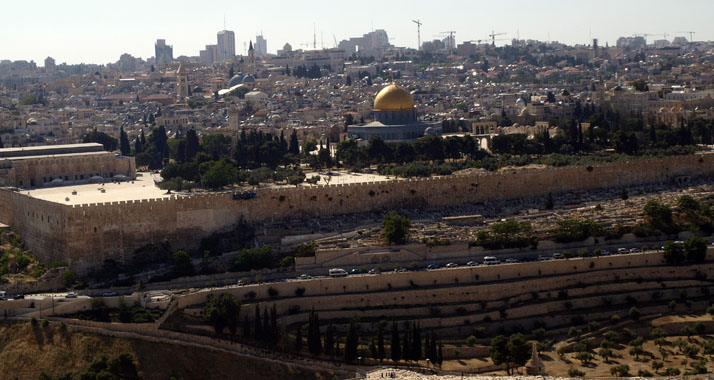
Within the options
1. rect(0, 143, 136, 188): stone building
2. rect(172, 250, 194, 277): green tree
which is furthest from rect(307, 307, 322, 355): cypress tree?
rect(0, 143, 136, 188): stone building

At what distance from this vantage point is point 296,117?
A: 10056 cm

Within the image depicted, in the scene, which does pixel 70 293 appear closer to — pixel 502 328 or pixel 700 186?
pixel 502 328

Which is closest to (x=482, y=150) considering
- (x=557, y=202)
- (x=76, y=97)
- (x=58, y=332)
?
(x=557, y=202)

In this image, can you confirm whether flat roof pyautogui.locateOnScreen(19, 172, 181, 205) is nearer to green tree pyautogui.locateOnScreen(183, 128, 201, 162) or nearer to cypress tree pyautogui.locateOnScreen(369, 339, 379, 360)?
green tree pyautogui.locateOnScreen(183, 128, 201, 162)

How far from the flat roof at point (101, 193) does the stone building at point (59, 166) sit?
56.4 inches

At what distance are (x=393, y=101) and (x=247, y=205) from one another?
25.0 metres

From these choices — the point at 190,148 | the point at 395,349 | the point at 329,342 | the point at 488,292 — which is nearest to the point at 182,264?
the point at 329,342

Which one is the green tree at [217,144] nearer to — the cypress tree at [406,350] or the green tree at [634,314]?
the green tree at [634,314]

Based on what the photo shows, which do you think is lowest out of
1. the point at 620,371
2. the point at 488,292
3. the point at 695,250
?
the point at 620,371

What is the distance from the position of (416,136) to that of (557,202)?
1931 cm

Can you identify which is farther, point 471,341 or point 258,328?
point 471,341

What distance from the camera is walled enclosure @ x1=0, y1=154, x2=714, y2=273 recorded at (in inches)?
1777

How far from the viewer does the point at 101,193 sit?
52.6 m

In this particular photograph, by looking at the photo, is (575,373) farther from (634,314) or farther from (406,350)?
(634,314)
